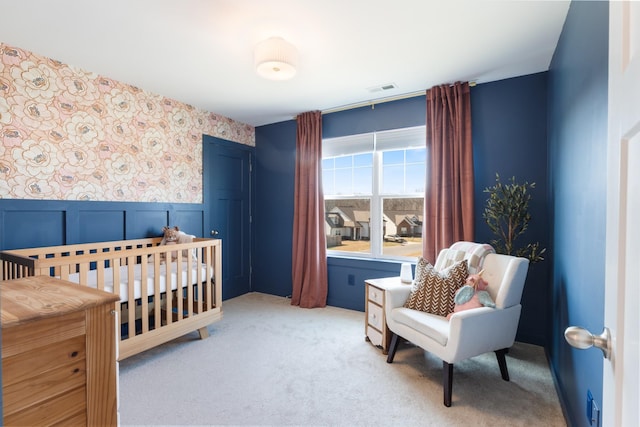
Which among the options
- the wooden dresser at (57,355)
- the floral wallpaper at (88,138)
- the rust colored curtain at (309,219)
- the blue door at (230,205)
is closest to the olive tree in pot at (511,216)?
the rust colored curtain at (309,219)

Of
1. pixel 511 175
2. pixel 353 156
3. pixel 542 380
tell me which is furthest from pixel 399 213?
pixel 542 380

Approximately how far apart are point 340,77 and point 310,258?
2043 millimetres

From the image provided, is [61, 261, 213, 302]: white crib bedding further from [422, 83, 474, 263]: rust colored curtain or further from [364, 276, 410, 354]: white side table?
[422, 83, 474, 263]: rust colored curtain

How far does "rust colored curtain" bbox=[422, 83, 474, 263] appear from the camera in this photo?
9.31 ft

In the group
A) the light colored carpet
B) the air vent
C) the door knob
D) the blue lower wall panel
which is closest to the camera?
the door knob

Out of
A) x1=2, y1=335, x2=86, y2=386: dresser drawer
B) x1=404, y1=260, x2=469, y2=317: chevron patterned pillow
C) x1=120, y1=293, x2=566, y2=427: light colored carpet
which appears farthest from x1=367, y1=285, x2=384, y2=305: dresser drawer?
x1=2, y1=335, x2=86, y2=386: dresser drawer

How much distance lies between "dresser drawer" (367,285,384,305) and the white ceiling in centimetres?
188

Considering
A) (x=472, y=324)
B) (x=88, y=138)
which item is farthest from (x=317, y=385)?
(x=88, y=138)

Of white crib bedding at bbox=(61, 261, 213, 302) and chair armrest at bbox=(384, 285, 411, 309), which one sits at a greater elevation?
white crib bedding at bbox=(61, 261, 213, 302)

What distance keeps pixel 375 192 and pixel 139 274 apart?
248 centimetres

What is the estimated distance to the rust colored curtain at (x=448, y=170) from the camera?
2838 millimetres

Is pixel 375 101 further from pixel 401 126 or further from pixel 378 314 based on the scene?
pixel 378 314

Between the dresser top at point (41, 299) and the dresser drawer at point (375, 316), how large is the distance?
6.68ft

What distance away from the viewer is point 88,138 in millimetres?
2672
